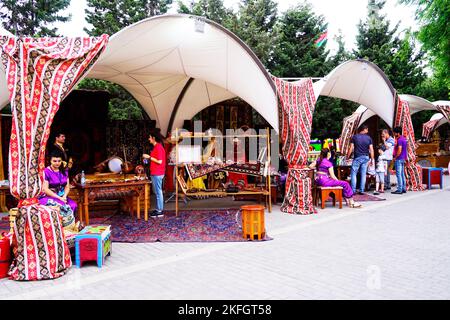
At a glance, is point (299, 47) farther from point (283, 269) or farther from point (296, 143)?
point (283, 269)

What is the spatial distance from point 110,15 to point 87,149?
11.2 metres

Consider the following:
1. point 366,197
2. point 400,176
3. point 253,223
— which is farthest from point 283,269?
point 400,176

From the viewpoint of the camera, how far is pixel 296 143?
28.8ft

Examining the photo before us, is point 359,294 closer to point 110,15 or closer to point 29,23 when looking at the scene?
point 110,15

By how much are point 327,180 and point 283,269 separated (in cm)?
463

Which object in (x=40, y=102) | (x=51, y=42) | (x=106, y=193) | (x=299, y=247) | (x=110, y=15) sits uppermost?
(x=110, y=15)

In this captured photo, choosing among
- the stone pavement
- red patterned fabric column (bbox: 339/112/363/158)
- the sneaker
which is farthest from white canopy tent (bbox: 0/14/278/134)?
red patterned fabric column (bbox: 339/112/363/158)

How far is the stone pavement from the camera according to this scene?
408 cm

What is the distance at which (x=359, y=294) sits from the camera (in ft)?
13.0

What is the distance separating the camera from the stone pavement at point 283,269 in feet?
13.4

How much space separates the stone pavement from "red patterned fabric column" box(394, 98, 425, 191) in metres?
5.13

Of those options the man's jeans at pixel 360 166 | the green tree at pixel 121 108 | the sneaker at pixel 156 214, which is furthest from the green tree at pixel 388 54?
the sneaker at pixel 156 214

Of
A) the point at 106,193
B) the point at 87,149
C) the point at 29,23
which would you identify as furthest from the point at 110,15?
the point at 106,193

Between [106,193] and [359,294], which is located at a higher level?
[106,193]
